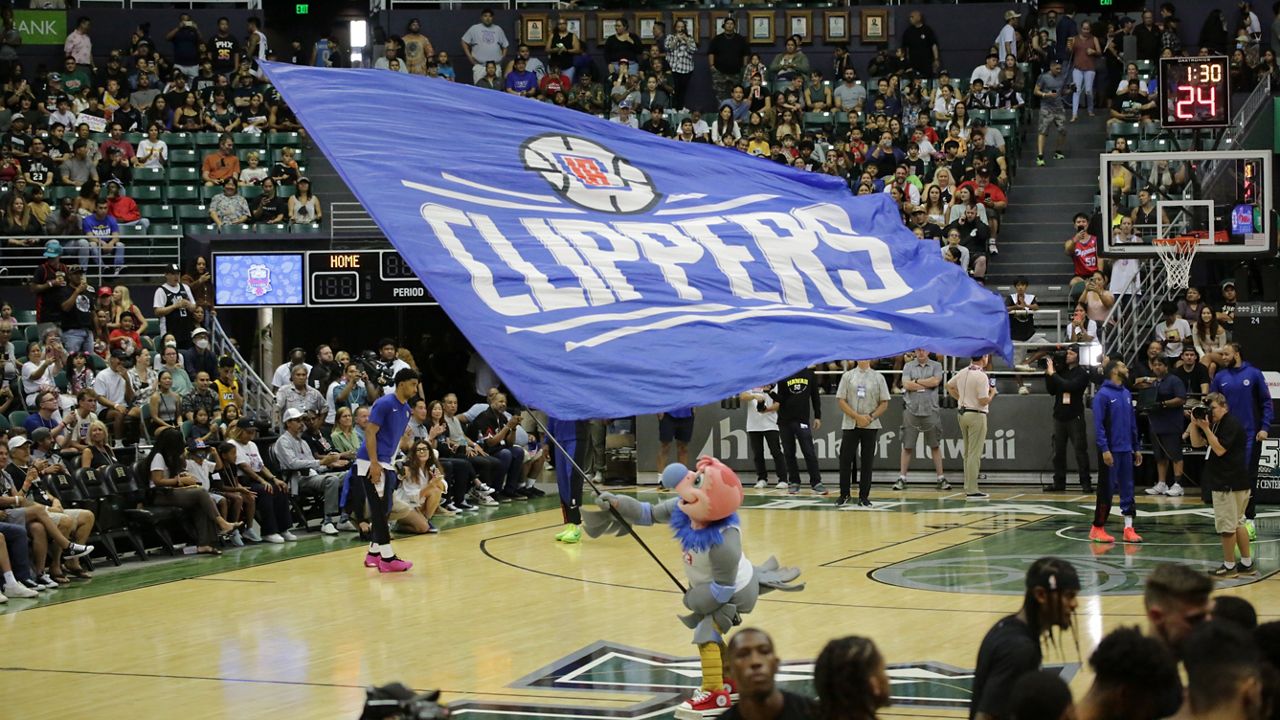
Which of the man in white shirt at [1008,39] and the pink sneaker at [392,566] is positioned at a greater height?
the man in white shirt at [1008,39]

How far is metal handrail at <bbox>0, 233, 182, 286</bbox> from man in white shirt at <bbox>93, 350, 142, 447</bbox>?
5013 millimetres

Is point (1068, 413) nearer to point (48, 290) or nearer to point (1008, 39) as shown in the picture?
point (1008, 39)

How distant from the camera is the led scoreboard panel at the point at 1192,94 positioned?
2116 cm

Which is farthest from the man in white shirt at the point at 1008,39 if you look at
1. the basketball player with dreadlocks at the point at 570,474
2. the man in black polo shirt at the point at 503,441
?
the basketball player with dreadlocks at the point at 570,474

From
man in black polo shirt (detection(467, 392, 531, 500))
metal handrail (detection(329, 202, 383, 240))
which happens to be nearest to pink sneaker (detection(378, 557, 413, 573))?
man in black polo shirt (detection(467, 392, 531, 500))

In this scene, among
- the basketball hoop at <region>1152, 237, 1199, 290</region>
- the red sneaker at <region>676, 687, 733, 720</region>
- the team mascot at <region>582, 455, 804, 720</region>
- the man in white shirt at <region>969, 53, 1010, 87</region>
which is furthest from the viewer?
the man in white shirt at <region>969, 53, 1010, 87</region>

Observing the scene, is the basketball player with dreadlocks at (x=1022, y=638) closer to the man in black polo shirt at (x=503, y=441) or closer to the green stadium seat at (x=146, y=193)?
the man in black polo shirt at (x=503, y=441)

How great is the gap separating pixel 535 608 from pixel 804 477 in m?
10.6

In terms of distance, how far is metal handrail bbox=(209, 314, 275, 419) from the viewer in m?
20.9

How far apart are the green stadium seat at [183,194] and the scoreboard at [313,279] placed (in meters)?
4.43

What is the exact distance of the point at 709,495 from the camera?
871cm

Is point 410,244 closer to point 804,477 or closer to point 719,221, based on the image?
point 719,221

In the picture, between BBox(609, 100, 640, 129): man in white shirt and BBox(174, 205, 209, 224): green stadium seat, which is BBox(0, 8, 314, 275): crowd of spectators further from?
BBox(609, 100, 640, 129): man in white shirt

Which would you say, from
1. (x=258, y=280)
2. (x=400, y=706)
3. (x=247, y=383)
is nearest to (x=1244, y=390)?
(x=400, y=706)
